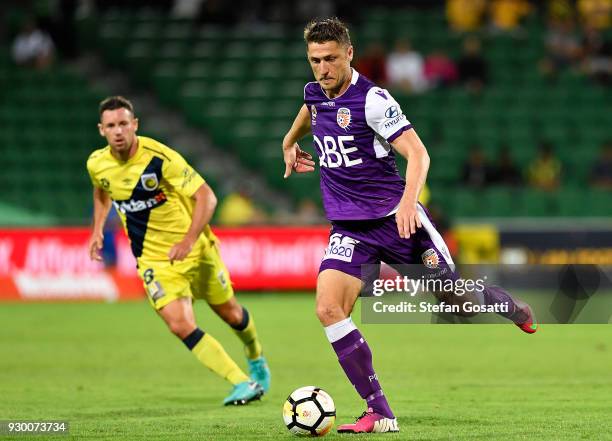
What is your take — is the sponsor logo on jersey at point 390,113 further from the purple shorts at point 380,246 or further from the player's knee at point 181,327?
the player's knee at point 181,327

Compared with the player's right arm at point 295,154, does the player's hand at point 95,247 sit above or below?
below

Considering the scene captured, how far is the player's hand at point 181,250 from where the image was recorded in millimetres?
8484

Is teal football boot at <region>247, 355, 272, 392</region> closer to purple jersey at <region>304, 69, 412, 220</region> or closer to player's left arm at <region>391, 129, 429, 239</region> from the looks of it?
purple jersey at <region>304, 69, 412, 220</region>

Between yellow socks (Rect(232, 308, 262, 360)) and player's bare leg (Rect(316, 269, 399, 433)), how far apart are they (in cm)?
237

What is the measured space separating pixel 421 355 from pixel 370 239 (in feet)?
17.0

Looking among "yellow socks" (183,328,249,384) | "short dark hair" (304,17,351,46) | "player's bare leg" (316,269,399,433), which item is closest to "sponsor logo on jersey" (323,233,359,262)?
"player's bare leg" (316,269,399,433)

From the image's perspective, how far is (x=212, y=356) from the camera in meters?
8.77

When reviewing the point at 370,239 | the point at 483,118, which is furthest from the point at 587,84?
the point at 370,239

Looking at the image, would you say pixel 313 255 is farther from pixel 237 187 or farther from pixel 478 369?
pixel 478 369

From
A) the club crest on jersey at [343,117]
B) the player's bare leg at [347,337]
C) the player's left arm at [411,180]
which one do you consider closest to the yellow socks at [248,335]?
the player's bare leg at [347,337]

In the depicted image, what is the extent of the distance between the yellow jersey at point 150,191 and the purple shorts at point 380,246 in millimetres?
2010

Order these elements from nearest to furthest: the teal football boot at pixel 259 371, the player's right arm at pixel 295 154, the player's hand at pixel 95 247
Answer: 1. the player's right arm at pixel 295 154
2. the player's hand at pixel 95 247
3. the teal football boot at pixel 259 371

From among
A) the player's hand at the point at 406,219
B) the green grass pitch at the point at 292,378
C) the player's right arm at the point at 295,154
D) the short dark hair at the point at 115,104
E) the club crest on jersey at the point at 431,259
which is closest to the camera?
the player's hand at the point at 406,219

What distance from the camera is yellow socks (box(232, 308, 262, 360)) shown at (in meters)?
9.36
